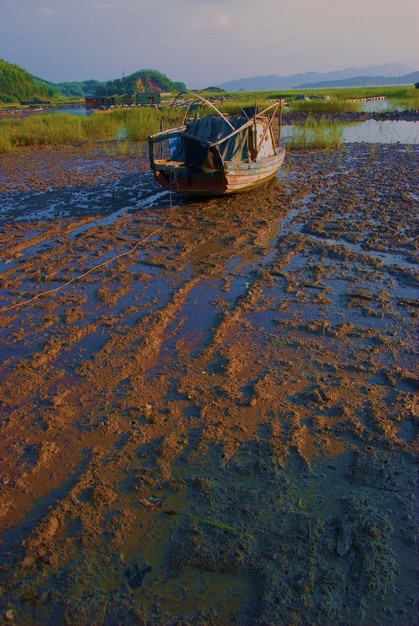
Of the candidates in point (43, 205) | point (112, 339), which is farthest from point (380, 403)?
point (43, 205)

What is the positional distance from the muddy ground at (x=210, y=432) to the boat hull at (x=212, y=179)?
2.23 metres

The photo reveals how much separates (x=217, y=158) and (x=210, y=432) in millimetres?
6696

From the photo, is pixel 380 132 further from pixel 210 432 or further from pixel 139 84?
pixel 139 84

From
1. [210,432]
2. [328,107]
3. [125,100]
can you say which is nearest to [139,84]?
[125,100]

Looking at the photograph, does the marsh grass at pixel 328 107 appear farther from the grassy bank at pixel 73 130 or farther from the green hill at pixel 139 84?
the green hill at pixel 139 84

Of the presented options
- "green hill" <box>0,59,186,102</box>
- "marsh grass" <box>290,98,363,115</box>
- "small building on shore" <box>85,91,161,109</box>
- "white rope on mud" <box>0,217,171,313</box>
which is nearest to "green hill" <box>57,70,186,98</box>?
"green hill" <box>0,59,186,102</box>

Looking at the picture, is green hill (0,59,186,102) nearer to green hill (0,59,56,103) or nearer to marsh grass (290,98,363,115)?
green hill (0,59,56,103)

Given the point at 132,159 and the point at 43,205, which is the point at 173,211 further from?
the point at 132,159

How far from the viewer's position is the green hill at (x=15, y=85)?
63.6 meters

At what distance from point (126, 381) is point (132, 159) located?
13095 mm

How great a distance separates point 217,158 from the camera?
8.77 m

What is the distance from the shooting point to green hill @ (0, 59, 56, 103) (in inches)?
2502

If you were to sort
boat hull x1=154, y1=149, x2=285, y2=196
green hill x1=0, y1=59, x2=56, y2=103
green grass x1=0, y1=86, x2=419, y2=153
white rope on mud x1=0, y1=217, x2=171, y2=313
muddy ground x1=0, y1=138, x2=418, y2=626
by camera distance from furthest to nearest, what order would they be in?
1. green hill x1=0, y1=59, x2=56, y2=103
2. green grass x1=0, y1=86, x2=419, y2=153
3. boat hull x1=154, y1=149, x2=285, y2=196
4. white rope on mud x1=0, y1=217, x2=171, y2=313
5. muddy ground x1=0, y1=138, x2=418, y2=626

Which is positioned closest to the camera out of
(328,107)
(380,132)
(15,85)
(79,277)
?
(79,277)
